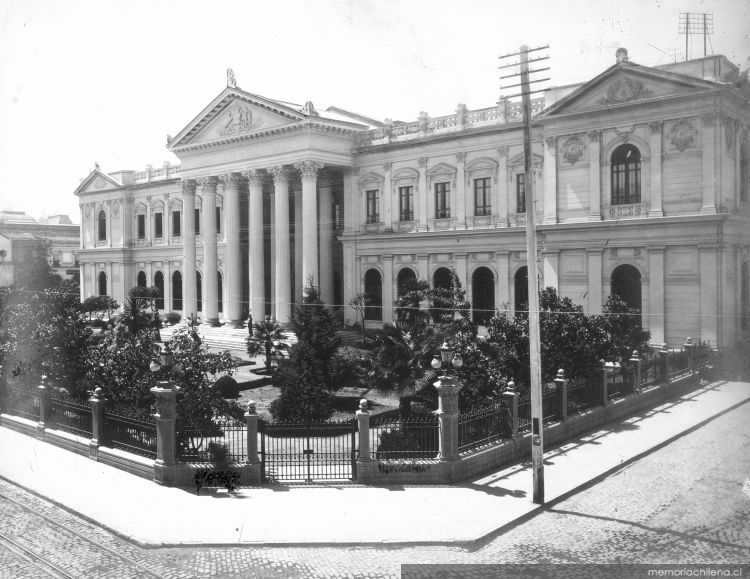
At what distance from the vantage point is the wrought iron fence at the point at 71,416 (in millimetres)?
19125

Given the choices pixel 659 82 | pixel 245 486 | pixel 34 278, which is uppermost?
pixel 659 82

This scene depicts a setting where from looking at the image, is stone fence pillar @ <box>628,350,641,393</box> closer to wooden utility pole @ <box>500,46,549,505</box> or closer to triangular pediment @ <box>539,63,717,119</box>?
wooden utility pole @ <box>500,46,549,505</box>

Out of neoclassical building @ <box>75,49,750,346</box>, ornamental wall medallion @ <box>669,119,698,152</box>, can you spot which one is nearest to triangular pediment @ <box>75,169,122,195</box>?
neoclassical building @ <box>75,49,750,346</box>

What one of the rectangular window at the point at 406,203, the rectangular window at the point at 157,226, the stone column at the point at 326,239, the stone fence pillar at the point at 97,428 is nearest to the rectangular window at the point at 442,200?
the rectangular window at the point at 406,203

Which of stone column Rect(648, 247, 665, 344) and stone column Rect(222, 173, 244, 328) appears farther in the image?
stone column Rect(222, 173, 244, 328)

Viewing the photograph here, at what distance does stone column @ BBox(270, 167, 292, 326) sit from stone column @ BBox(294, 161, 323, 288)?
1338 millimetres

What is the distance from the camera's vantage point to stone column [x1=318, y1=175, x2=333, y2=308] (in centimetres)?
4275

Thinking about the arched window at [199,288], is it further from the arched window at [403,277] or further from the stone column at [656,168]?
the stone column at [656,168]

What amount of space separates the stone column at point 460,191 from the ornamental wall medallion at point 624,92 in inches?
342

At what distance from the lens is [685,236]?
2948 centimetres

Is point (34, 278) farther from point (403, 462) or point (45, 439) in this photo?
point (403, 462)

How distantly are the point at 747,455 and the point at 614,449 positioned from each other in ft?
9.80

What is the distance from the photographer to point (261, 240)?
42.8 meters

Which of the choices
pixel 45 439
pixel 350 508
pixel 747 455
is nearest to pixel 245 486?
pixel 350 508
